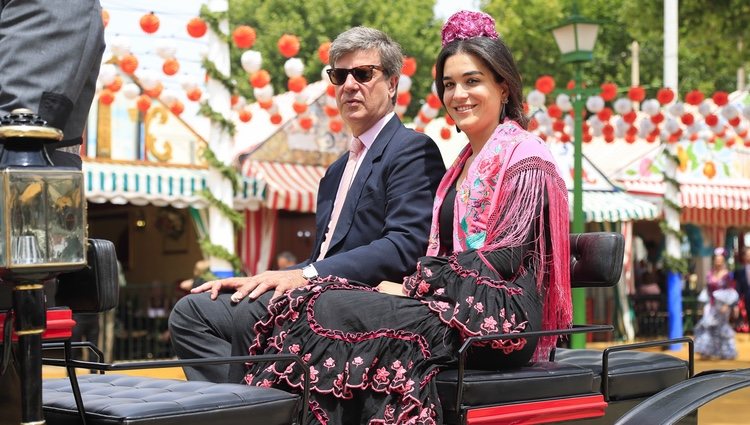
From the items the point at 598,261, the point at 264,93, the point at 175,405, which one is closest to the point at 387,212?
the point at 598,261

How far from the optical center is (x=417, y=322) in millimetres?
2977

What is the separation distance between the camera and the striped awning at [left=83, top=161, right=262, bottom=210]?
1258 cm

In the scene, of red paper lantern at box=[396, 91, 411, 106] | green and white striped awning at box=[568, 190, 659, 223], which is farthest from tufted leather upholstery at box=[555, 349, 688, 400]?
green and white striped awning at box=[568, 190, 659, 223]

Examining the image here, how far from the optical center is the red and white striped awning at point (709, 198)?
1745 centimetres

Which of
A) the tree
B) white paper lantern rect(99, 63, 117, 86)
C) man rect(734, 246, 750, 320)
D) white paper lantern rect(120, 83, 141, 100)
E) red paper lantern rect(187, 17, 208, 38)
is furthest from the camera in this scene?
the tree

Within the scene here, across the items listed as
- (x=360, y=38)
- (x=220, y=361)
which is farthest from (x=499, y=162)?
(x=220, y=361)

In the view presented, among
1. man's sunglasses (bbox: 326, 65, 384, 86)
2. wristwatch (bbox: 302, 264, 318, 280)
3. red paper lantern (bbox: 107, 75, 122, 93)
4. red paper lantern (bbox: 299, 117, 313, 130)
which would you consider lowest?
wristwatch (bbox: 302, 264, 318, 280)

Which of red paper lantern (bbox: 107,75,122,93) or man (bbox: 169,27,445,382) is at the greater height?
red paper lantern (bbox: 107,75,122,93)

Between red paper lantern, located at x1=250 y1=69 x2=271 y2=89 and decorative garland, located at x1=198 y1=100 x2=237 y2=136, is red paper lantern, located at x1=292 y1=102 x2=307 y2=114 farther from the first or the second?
decorative garland, located at x1=198 y1=100 x2=237 y2=136

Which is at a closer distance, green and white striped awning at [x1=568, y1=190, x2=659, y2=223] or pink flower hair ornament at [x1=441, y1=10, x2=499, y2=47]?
pink flower hair ornament at [x1=441, y1=10, x2=499, y2=47]

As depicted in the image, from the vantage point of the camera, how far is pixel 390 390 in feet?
9.10

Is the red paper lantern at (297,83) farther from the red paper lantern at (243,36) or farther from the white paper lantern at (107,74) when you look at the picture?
the white paper lantern at (107,74)

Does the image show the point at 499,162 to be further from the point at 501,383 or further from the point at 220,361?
the point at 220,361

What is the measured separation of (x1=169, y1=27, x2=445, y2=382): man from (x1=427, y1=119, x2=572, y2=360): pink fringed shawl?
0.51 ft
